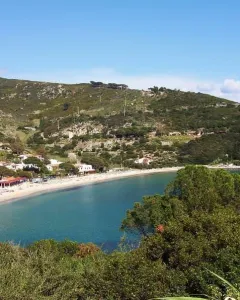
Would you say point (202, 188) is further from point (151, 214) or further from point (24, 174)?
point (24, 174)

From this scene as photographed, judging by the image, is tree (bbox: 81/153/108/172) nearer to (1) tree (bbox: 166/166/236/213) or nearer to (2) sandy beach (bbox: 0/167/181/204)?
(2) sandy beach (bbox: 0/167/181/204)

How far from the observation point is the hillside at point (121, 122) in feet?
358

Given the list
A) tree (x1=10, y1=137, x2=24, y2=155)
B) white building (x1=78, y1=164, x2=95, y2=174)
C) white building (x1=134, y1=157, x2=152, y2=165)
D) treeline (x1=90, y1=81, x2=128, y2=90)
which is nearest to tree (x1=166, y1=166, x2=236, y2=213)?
white building (x1=78, y1=164, x2=95, y2=174)

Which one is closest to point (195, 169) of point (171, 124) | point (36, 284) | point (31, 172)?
point (36, 284)

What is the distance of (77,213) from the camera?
54.2 meters

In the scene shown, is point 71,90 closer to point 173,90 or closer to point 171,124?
point 173,90

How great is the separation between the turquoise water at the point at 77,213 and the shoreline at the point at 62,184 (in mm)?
2311

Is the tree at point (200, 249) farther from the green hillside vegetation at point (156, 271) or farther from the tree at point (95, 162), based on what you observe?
the tree at point (95, 162)

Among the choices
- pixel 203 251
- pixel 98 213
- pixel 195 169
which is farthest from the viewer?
pixel 98 213

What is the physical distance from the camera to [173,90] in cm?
15375

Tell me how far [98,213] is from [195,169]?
2902 cm

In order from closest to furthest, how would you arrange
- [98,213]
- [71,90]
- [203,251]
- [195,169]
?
[203,251] < [195,169] < [98,213] < [71,90]

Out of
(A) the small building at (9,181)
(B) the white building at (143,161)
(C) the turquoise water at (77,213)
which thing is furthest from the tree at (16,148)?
(B) the white building at (143,161)

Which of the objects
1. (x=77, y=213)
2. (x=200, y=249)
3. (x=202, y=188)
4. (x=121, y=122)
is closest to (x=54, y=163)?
(x=121, y=122)
